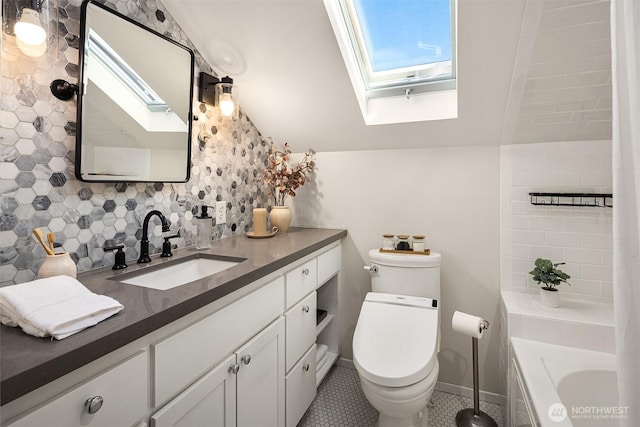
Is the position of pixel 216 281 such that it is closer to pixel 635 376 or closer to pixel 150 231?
pixel 150 231

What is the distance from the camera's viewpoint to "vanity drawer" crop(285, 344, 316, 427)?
1.50 meters

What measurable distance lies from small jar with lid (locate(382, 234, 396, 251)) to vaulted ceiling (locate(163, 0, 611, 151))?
585 mm

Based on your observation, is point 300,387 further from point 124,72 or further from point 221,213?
point 124,72

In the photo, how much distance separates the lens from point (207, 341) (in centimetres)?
98

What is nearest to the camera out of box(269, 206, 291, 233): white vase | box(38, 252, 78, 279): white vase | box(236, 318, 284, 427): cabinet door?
box(38, 252, 78, 279): white vase

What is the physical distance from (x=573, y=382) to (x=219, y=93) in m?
2.15

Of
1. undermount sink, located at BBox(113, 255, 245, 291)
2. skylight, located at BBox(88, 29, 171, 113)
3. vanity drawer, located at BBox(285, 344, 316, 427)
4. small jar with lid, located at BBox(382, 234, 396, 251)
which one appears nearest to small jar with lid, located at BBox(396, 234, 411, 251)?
small jar with lid, located at BBox(382, 234, 396, 251)

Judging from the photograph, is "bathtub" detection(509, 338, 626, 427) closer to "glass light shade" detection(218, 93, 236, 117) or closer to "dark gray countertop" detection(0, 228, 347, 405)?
"dark gray countertop" detection(0, 228, 347, 405)

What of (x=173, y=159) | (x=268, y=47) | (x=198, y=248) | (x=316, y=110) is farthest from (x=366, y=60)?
(x=198, y=248)

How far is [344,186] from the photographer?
2240 millimetres

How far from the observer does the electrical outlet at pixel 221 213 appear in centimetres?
184

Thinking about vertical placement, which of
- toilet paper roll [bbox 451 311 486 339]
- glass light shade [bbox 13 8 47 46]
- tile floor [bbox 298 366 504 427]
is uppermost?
glass light shade [bbox 13 8 47 46]

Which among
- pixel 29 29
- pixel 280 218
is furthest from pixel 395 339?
pixel 29 29

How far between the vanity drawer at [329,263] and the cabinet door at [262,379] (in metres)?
0.52
